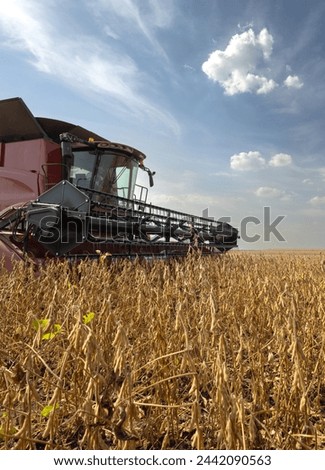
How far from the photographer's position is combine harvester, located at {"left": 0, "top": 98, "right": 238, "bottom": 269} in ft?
15.1

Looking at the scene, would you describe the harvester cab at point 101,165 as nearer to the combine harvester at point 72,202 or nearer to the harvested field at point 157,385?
the combine harvester at point 72,202

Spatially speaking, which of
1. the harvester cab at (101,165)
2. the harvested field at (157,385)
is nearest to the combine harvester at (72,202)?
the harvester cab at (101,165)

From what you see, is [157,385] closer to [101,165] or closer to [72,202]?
[72,202]

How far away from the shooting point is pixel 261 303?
3195 millimetres

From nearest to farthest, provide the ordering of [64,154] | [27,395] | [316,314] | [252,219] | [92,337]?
[92,337] → [27,395] → [316,314] → [64,154] → [252,219]

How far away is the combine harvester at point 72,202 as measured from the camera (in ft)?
15.1

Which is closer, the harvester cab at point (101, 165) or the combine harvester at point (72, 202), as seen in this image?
the combine harvester at point (72, 202)

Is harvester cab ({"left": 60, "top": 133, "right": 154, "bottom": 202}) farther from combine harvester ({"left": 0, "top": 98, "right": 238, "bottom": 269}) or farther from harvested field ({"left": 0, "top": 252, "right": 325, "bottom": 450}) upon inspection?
harvested field ({"left": 0, "top": 252, "right": 325, "bottom": 450})

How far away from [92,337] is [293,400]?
1092 mm

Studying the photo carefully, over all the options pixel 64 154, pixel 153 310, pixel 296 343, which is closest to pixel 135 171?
pixel 64 154

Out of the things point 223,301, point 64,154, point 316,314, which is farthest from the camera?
point 64,154

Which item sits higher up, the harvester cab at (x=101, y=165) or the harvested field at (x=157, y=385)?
the harvester cab at (x=101, y=165)

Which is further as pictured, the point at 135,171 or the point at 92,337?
the point at 135,171

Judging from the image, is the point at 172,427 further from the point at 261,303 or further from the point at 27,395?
the point at 261,303
